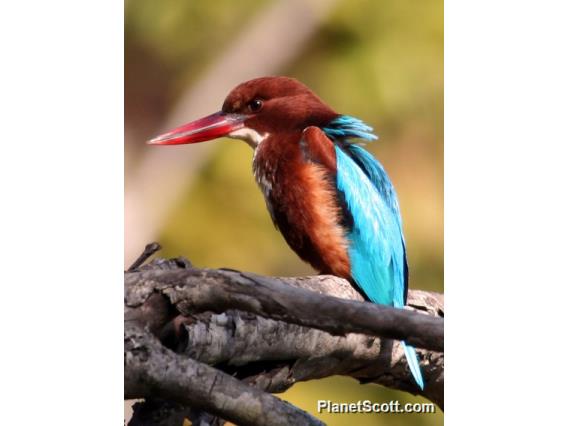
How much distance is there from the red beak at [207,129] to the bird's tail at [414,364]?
78cm

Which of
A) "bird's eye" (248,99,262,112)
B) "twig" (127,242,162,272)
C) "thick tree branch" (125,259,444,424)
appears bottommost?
"thick tree branch" (125,259,444,424)

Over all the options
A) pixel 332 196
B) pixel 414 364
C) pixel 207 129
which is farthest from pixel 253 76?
pixel 414 364

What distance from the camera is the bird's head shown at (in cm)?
245

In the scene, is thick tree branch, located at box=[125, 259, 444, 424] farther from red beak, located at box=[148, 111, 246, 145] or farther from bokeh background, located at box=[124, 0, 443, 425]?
red beak, located at box=[148, 111, 246, 145]

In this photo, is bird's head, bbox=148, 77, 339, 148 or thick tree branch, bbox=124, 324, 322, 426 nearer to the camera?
thick tree branch, bbox=124, 324, 322, 426

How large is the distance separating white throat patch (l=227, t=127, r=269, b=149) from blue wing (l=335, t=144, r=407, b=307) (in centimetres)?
23

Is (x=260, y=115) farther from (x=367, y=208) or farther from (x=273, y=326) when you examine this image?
(x=273, y=326)

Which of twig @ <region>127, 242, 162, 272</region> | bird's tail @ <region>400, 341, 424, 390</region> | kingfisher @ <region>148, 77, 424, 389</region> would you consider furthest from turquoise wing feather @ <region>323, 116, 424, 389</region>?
twig @ <region>127, 242, 162, 272</region>

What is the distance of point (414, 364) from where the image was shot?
226 cm

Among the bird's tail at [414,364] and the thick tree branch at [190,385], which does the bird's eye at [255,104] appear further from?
the thick tree branch at [190,385]

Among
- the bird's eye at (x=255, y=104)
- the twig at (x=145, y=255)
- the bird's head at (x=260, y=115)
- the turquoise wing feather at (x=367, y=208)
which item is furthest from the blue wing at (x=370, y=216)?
the twig at (x=145, y=255)

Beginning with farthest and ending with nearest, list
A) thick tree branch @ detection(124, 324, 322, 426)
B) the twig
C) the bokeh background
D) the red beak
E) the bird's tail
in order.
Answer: the red beak
the bokeh background
the bird's tail
the twig
thick tree branch @ detection(124, 324, 322, 426)

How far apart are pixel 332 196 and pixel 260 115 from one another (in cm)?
31

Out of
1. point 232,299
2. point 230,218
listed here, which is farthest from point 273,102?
point 232,299
